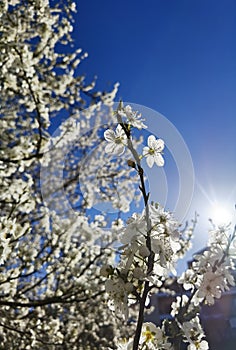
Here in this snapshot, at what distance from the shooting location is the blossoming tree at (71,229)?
101cm

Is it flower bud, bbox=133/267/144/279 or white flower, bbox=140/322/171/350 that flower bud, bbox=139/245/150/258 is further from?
white flower, bbox=140/322/171/350

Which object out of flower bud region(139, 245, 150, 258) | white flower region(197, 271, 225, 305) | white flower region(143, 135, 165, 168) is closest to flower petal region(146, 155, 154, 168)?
white flower region(143, 135, 165, 168)

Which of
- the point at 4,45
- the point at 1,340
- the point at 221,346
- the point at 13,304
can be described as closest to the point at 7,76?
the point at 4,45

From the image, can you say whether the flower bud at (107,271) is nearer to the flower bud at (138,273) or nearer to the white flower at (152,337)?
the flower bud at (138,273)

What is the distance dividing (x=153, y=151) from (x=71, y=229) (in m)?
4.90

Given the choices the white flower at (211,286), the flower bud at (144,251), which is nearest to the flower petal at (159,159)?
the flower bud at (144,251)

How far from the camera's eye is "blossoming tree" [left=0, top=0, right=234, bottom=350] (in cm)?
101

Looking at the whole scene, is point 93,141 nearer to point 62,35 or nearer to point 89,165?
point 89,165

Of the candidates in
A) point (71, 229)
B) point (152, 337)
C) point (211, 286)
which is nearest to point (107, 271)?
point (152, 337)

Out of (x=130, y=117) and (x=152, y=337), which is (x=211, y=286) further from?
(x=130, y=117)

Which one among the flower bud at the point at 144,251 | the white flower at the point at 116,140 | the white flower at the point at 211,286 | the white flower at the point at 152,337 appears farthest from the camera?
the white flower at the point at 211,286

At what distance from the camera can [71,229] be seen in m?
5.88

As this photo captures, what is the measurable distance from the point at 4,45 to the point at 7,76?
0.60 metres

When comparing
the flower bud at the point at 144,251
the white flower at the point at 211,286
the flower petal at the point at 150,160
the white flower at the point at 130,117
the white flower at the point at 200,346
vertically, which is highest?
the white flower at the point at 130,117
